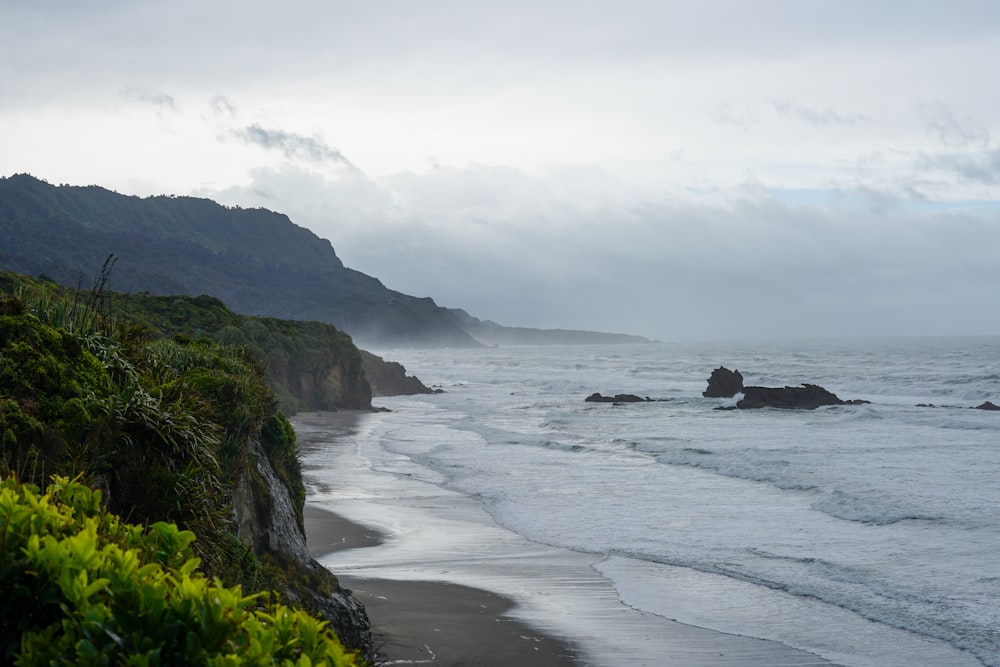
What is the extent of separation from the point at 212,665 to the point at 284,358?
138 ft

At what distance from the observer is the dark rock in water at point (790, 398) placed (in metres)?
44.8

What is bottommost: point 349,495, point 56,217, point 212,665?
point 349,495

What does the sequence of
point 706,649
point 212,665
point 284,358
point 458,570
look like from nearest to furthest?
point 212,665 → point 706,649 → point 458,570 → point 284,358

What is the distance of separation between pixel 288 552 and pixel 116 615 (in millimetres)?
6868

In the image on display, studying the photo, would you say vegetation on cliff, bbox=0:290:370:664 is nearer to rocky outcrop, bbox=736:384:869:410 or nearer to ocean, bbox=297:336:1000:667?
ocean, bbox=297:336:1000:667

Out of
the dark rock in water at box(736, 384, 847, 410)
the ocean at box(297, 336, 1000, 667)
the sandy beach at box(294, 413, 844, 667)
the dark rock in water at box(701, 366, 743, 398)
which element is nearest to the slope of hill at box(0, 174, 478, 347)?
the dark rock in water at box(701, 366, 743, 398)

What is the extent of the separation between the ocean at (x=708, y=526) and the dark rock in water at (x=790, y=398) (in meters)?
9.25

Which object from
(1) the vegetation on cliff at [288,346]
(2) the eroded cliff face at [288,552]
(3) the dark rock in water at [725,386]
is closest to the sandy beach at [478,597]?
(2) the eroded cliff face at [288,552]

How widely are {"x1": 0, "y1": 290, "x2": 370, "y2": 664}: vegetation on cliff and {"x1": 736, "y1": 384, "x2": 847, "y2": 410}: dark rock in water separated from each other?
4001 centimetres

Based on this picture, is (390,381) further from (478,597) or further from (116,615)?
(116,615)

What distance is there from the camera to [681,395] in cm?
5866

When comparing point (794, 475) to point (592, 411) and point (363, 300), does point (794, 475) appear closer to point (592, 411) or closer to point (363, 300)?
point (592, 411)

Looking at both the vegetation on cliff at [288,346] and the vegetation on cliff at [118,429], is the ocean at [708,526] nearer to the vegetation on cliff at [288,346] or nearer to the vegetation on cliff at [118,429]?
the vegetation on cliff at [118,429]

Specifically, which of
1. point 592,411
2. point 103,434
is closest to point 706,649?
point 103,434
